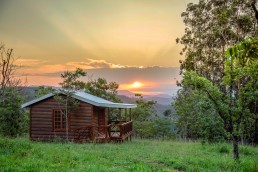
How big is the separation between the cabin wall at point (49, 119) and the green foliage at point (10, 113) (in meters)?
3.47

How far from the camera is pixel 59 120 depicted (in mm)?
25094

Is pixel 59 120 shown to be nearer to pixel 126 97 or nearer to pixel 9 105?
pixel 9 105

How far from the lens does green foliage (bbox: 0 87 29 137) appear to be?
27.4m

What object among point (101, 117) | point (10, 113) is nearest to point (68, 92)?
point (101, 117)

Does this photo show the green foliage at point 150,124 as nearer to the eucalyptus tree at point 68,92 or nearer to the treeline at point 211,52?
the treeline at point 211,52

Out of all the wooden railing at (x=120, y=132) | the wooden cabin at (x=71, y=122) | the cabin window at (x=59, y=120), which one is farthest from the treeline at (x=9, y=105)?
the wooden railing at (x=120, y=132)

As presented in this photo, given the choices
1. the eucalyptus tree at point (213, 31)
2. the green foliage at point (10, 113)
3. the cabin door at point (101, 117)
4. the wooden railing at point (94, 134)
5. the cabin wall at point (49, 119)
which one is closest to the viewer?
the wooden railing at point (94, 134)

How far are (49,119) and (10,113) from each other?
5.01 m

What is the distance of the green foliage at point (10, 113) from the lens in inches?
1080

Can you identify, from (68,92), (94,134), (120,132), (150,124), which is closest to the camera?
(68,92)

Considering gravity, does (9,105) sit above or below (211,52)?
below

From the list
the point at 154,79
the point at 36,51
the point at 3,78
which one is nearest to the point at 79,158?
the point at 36,51

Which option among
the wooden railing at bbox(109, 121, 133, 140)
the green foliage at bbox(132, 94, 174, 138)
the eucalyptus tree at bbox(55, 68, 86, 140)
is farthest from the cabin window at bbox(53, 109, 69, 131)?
the green foliage at bbox(132, 94, 174, 138)

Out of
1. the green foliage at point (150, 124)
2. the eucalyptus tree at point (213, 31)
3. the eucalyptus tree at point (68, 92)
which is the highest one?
the eucalyptus tree at point (213, 31)
